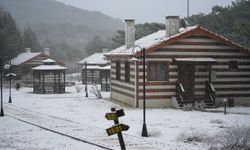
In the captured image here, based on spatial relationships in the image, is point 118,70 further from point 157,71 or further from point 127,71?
point 157,71

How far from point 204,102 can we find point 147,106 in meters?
3.91

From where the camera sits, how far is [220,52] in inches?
1196

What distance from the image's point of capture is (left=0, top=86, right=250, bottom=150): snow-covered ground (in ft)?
53.8

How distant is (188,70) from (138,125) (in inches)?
395

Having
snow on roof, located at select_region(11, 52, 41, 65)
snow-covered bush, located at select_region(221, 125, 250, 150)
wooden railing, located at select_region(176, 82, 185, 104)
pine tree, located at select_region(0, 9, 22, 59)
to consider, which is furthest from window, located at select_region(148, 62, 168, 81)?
pine tree, located at select_region(0, 9, 22, 59)

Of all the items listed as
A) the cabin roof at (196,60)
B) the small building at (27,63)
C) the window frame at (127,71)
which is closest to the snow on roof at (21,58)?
the small building at (27,63)

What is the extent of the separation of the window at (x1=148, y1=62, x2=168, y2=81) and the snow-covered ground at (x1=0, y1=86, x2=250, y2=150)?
255 centimetres

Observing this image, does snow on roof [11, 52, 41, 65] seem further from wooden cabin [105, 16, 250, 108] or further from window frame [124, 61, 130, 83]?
wooden cabin [105, 16, 250, 108]

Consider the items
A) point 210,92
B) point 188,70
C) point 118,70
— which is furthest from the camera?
point 118,70

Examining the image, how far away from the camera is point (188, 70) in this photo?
29891mm

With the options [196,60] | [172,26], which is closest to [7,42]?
[172,26]

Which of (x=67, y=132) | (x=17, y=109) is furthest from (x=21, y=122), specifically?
(x=17, y=109)

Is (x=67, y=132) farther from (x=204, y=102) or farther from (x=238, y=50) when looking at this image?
(x=238, y=50)

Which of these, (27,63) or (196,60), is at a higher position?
(196,60)
